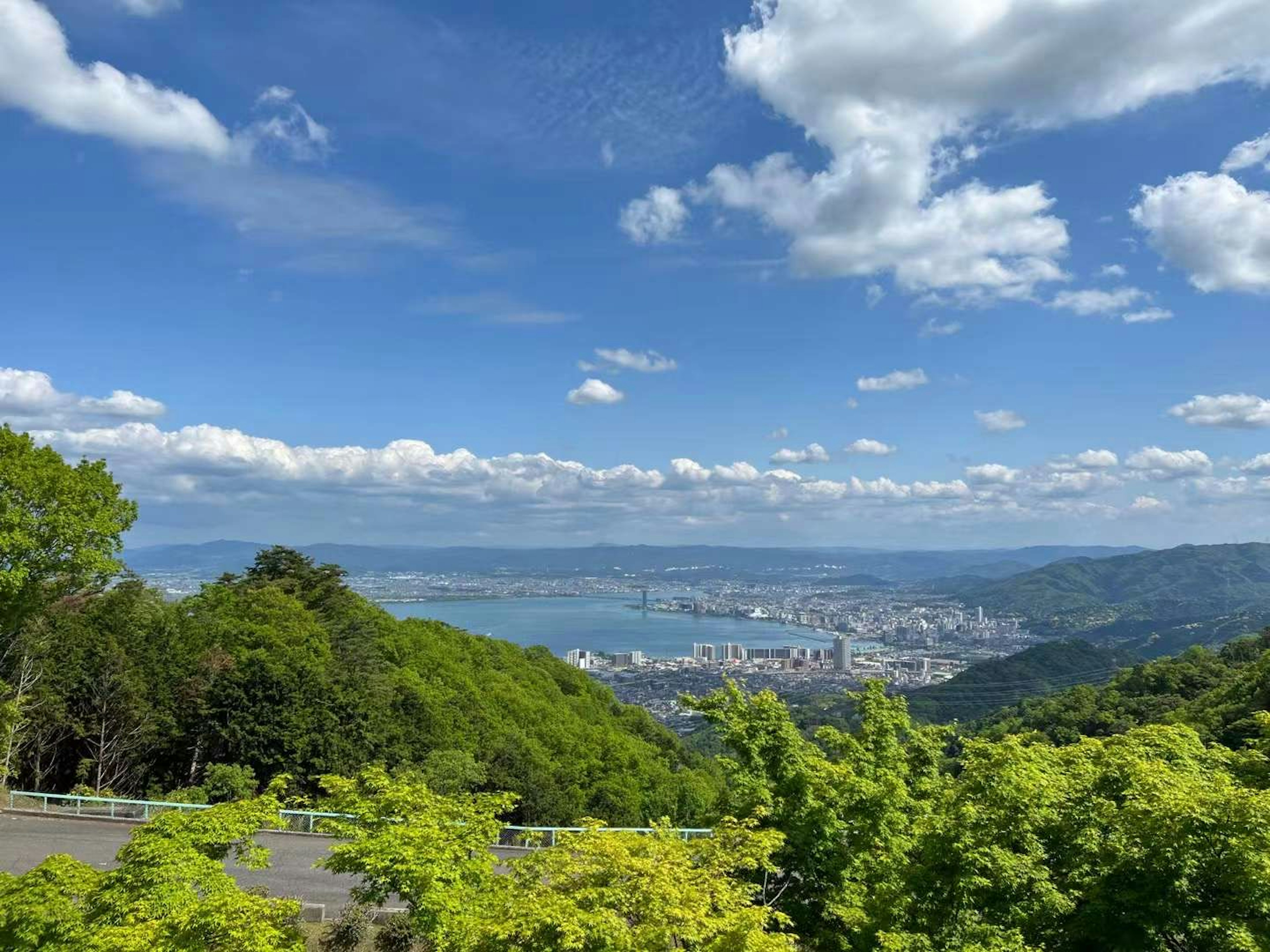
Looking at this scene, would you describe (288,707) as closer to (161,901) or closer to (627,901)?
(161,901)

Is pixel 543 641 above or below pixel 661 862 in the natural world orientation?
below

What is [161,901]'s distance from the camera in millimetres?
9172

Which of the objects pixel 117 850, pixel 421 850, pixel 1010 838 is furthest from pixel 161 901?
pixel 117 850

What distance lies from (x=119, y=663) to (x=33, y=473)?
10.8 meters

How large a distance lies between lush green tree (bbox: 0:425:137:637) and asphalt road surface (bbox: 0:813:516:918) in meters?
5.97

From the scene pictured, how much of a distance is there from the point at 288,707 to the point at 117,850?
34.4ft

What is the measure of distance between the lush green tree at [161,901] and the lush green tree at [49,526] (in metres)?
13.1

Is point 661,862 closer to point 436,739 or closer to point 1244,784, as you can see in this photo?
point 1244,784

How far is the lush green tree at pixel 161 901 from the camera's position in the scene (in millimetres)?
8078

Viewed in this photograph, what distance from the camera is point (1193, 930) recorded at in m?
8.09

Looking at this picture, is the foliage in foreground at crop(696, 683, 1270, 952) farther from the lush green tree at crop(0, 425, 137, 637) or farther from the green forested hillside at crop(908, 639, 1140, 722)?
the green forested hillside at crop(908, 639, 1140, 722)

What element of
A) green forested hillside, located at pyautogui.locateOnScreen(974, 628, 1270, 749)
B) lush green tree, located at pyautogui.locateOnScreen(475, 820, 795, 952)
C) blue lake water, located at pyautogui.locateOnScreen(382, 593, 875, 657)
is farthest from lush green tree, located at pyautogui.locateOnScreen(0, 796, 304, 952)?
blue lake water, located at pyautogui.locateOnScreen(382, 593, 875, 657)

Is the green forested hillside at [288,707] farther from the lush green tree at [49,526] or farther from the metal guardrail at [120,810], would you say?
the lush green tree at [49,526]

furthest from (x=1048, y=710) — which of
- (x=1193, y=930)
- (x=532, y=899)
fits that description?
(x=532, y=899)
